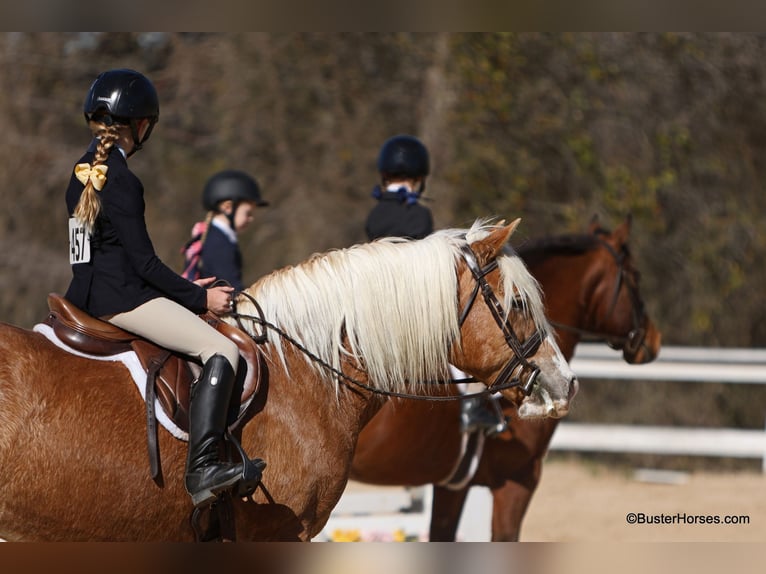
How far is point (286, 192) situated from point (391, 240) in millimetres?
9992

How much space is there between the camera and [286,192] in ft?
44.9

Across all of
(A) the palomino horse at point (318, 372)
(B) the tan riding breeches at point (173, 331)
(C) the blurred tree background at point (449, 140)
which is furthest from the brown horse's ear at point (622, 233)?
(C) the blurred tree background at point (449, 140)

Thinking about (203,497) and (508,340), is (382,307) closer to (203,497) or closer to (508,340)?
(508,340)

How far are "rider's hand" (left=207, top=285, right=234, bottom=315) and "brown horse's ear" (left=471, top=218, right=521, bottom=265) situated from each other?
3.43 ft

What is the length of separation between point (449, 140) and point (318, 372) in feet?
29.6

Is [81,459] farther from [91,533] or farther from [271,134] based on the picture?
[271,134]

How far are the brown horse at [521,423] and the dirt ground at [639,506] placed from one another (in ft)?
5.87

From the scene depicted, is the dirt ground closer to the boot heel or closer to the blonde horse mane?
the blonde horse mane

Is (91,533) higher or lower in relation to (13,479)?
lower

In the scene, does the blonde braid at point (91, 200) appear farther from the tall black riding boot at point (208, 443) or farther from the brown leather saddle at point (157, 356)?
the tall black riding boot at point (208, 443)

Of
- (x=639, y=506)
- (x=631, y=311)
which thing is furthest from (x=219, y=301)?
(x=639, y=506)

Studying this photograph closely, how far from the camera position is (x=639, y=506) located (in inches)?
330

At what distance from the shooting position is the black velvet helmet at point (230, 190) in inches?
241

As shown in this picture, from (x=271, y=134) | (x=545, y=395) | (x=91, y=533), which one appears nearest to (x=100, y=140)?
(x=91, y=533)
